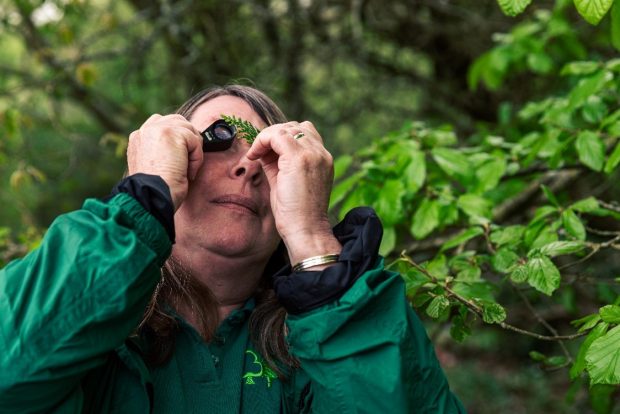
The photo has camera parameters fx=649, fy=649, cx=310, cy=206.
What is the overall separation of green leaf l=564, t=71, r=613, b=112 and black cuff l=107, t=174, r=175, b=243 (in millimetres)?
1726

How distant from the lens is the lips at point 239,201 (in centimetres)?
194

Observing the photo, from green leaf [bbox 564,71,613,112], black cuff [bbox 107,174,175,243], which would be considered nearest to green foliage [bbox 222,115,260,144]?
black cuff [bbox 107,174,175,243]

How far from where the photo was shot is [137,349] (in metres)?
1.77

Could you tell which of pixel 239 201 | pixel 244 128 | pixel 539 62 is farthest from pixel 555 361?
pixel 539 62

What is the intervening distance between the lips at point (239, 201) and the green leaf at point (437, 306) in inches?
23.5

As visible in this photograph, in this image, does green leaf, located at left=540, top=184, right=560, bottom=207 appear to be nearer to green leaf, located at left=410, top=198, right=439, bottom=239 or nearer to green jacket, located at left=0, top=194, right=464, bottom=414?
green leaf, located at left=410, top=198, right=439, bottom=239

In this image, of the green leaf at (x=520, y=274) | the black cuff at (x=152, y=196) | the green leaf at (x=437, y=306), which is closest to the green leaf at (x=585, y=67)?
the green leaf at (x=520, y=274)

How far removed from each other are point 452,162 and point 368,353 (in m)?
1.23

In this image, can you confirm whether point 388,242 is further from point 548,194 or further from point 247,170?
point 247,170

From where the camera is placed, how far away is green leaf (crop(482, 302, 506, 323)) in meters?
1.90

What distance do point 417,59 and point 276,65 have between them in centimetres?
231

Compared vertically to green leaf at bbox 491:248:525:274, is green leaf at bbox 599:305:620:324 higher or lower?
higher

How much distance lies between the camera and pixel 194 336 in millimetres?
1865

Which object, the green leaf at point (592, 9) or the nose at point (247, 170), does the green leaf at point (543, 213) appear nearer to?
the green leaf at point (592, 9)
